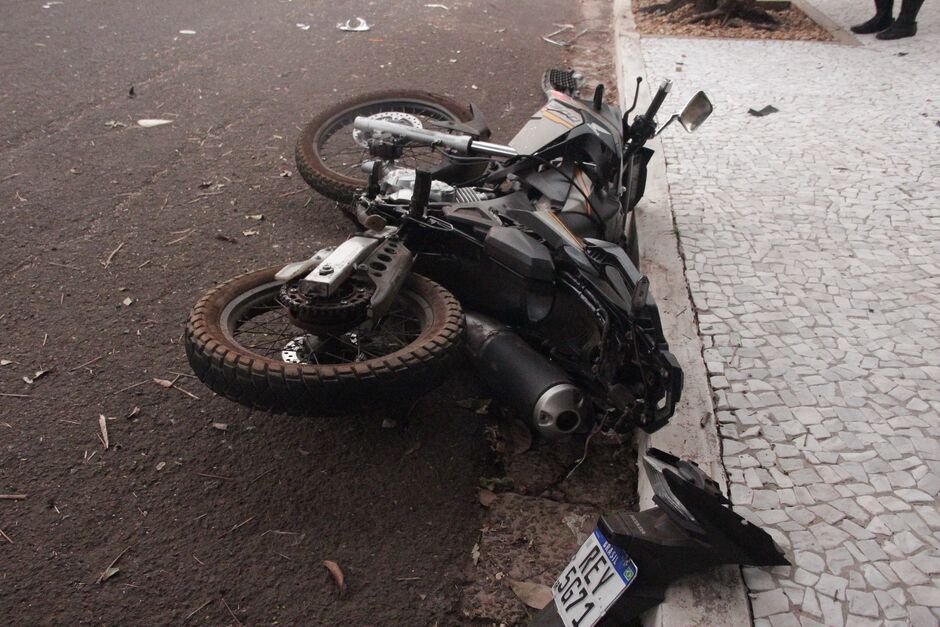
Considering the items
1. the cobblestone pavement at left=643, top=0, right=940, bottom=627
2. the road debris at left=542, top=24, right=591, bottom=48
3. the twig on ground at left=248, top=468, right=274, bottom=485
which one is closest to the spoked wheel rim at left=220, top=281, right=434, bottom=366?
the twig on ground at left=248, top=468, right=274, bottom=485

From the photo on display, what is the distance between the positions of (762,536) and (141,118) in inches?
206

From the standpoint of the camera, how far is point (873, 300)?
12.3ft

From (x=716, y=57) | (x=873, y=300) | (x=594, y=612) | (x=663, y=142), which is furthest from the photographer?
(x=716, y=57)

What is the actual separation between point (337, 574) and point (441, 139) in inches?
76.6

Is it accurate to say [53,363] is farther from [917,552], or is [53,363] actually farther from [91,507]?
[917,552]

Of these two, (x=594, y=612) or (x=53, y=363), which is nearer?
(x=594, y=612)

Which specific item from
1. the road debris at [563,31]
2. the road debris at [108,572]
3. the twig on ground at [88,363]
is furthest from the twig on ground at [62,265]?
the road debris at [563,31]

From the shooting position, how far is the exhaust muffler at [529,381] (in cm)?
277

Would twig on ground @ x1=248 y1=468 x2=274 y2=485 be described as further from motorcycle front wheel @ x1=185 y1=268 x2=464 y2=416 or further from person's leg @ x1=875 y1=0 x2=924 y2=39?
person's leg @ x1=875 y1=0 x2=924 y2=39

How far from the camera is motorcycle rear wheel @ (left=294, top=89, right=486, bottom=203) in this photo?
4336 millimetres

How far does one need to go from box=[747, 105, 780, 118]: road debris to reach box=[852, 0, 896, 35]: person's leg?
2966 mm

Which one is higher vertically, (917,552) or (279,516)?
(279,516)

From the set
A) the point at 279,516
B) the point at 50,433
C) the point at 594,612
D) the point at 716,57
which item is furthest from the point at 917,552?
the point at 716,57

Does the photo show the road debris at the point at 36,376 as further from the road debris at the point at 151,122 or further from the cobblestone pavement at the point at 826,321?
the road debris at the point at 151,122
